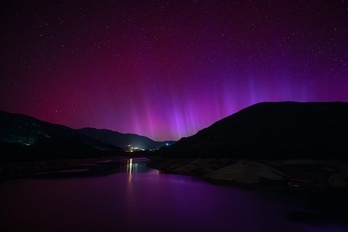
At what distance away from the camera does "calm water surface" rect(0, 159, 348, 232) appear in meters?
28.9

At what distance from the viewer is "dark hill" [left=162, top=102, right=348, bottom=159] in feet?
244

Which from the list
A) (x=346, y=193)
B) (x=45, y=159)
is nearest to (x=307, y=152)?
(x=346, y=193)

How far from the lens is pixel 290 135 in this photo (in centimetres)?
9006

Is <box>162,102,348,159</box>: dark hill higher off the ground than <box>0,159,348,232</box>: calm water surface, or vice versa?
<box>162,102,348,159</box>: dark hill

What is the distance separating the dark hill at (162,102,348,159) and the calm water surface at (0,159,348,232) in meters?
31.5

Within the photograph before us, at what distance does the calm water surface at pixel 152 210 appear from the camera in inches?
1138

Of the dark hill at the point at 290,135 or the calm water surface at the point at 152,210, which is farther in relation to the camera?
the dark hill at the point at 290,135

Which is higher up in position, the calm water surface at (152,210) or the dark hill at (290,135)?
the dark hill at (290,135)

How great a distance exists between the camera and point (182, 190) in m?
53.8

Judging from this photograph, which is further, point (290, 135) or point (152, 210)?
point (290, 135)

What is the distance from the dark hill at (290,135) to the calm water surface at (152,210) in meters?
31.5

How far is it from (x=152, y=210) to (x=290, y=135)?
66.5m

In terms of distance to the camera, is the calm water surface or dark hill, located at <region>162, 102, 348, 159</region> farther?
dark hill, located at <region>162, 102, 348, 159</region>

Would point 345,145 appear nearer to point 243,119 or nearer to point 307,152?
point 307,152
